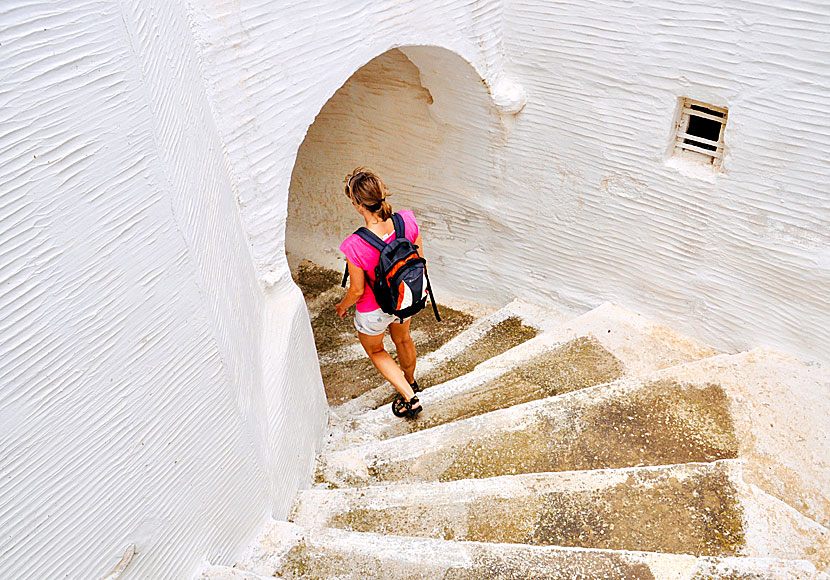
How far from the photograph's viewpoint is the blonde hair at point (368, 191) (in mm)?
3707

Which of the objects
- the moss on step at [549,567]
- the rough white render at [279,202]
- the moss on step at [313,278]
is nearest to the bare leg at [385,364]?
the rough white render at [279,202]

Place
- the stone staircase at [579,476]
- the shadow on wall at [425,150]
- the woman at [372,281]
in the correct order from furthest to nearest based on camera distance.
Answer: the shadow on wall at [425,150] < the woman at [372,281] < the stone staircase at [579,476]

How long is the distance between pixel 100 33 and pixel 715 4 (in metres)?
3.30

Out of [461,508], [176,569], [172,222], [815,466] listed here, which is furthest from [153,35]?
[815,466]

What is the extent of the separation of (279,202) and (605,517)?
7.51ft

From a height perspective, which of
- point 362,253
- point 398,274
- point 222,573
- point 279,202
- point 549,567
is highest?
point 279,202

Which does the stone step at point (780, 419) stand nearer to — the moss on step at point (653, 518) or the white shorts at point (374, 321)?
the moss on step at point (653, 518)

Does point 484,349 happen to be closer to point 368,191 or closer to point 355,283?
point 355,283

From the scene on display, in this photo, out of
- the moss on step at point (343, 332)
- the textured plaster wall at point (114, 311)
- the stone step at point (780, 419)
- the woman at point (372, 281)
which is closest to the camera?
the textured plaster wall at point (114, 311)

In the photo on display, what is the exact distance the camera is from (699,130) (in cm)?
466

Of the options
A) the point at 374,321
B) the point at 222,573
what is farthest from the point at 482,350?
the point at 222,573

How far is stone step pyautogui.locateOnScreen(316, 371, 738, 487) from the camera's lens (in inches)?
143

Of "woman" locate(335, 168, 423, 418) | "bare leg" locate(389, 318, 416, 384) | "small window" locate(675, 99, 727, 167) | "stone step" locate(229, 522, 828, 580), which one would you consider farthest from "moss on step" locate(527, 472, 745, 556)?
"small window" locate(675, 99, 727, 167)

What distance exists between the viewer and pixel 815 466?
3529 mm
